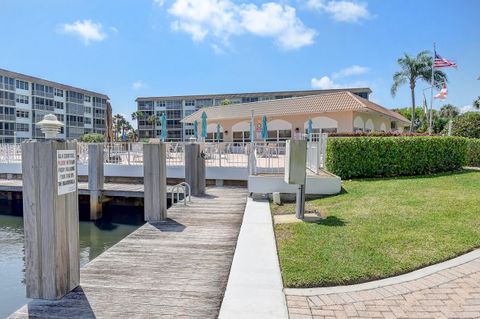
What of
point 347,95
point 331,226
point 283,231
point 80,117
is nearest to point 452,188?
point 331,226

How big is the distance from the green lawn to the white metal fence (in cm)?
359

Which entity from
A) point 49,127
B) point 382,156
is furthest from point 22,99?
point 49,127

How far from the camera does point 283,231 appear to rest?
7023 mm

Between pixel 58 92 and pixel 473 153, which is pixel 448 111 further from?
pixel 58 92

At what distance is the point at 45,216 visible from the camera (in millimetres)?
4062

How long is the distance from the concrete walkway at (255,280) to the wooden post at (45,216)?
6.42 ft

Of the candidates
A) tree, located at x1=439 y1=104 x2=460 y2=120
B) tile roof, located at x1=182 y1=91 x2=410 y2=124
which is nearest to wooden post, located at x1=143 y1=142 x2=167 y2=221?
tile roof, located at x1=182 y1=91 x2=410 y2=124

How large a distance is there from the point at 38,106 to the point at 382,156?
56.2 metres

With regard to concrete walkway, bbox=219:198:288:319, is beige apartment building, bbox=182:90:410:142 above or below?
above

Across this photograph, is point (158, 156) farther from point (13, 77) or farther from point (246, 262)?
point (13, 77)

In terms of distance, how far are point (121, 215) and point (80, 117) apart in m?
57.1

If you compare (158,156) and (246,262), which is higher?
(158,156)

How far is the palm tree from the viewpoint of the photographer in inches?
1385

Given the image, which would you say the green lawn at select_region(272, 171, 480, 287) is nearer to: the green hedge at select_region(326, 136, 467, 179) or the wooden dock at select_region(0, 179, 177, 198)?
the green hedge at select_region(326, 136, 467, 179)
